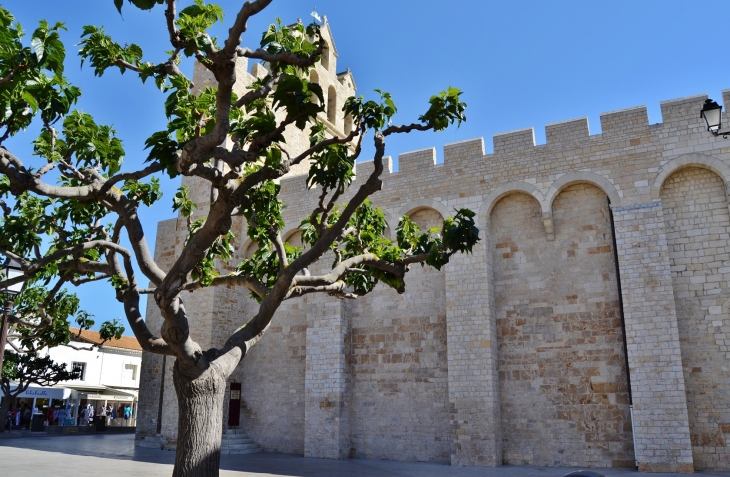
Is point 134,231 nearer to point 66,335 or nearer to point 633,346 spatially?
point 633,346

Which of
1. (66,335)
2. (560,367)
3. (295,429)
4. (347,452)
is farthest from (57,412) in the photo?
(560,367)

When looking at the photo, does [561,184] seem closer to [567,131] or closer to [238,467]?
[567,131]

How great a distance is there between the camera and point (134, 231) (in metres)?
6.56

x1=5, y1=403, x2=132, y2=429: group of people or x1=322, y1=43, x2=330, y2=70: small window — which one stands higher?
x1=322, y1=43, x2=330, y2=70: small window

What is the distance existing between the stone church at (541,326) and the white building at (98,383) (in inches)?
599

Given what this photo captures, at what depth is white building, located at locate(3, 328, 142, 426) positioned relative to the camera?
28.2 metres

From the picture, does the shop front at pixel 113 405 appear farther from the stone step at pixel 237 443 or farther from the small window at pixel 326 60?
the small window at pixel 326 60

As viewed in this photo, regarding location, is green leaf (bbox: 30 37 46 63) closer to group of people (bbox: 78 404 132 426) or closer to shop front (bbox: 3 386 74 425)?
shop front (bbox: 3 386 74 425)

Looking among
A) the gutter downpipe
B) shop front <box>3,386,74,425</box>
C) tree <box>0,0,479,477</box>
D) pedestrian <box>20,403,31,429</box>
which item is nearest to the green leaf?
tree <box>0,0,479,477</box>

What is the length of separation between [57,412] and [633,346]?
25.4 m

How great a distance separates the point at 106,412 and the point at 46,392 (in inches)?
279

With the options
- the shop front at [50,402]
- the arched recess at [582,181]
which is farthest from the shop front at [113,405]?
the arched recess at [582,181]

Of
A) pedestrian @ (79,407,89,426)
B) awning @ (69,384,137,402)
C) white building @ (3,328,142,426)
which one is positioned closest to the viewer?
pedestrian @ (79,407,89,426)

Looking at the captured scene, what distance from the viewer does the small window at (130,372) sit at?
36.0 meters
